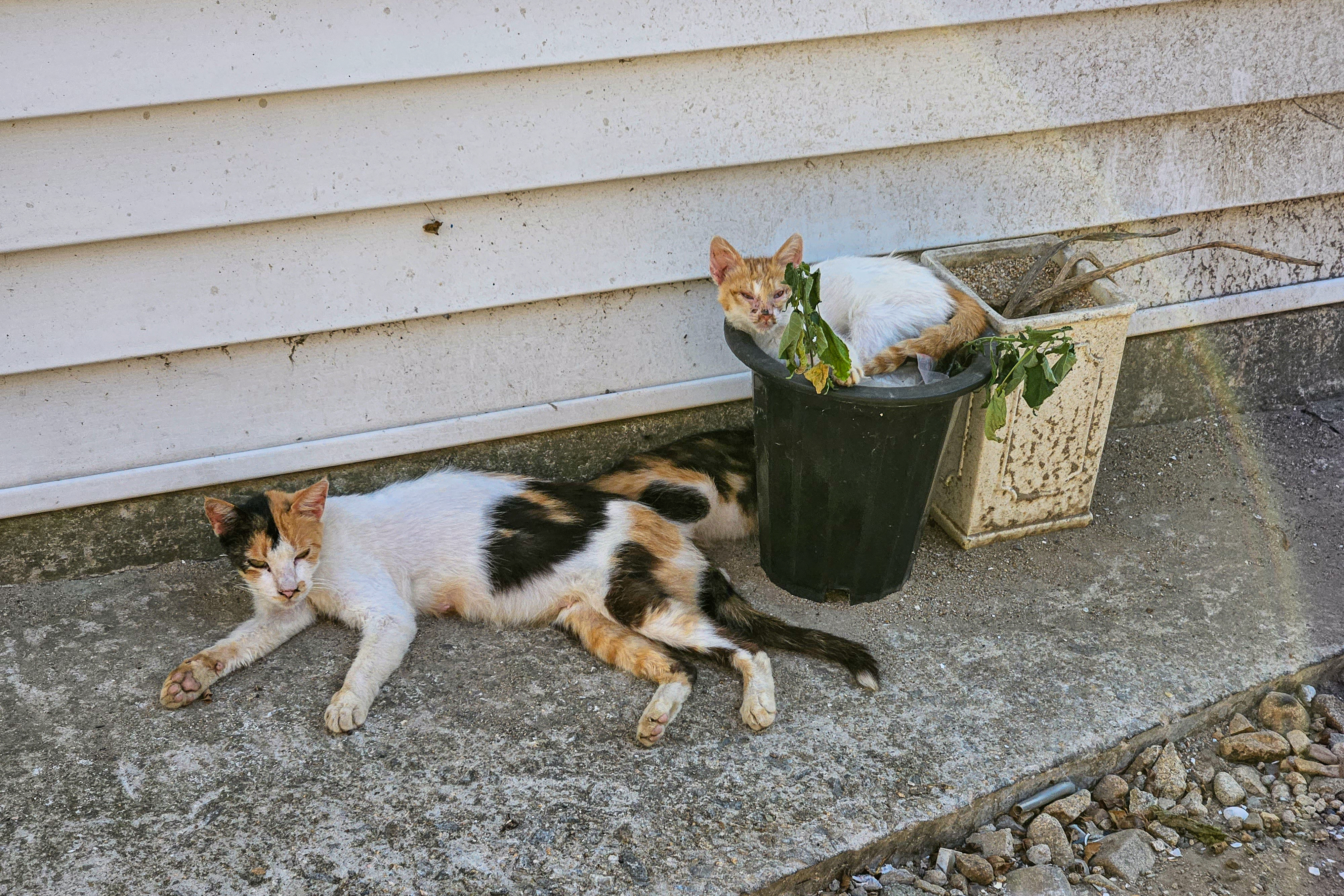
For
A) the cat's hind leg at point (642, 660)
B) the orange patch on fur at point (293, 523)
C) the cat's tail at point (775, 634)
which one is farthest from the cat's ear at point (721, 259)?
the orange patch on fur at point (293, 523)

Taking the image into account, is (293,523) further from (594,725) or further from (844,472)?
(844,472)

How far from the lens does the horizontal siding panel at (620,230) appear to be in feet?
9.22

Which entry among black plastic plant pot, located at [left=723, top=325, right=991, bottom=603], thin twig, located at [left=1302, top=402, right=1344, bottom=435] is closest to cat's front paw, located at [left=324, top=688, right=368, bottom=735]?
black plastic plant pot, located at [left=723, top=325, right=991, bottom=603]

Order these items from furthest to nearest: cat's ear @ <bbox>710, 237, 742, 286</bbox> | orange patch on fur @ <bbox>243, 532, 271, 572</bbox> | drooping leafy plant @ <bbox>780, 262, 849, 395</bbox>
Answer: cat's ear @ <bbox>710, 237, 742, 286</bbox>, orange patch on fur @ <bbox>243, 532, 271, 572</bbox>, drooping leafy plant @ <bbox>780, 262, 849, 395</bbox>

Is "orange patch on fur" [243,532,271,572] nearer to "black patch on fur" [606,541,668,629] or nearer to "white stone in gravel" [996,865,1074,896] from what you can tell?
"black patch on fur" [606,541,668,629]

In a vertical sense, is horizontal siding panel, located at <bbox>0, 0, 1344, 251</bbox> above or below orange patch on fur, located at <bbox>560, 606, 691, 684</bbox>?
above

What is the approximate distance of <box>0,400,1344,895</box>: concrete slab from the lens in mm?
2221

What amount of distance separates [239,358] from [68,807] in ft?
3.94

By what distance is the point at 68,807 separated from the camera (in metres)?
2.34

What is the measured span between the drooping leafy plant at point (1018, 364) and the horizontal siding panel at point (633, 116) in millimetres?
725

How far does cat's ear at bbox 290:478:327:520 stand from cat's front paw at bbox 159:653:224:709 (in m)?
0.42

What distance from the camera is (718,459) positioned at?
3.28 m

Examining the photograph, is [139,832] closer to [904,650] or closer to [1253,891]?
[904,650]

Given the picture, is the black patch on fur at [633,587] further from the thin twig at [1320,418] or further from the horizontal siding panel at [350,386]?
the thin twig at [1320,418]
